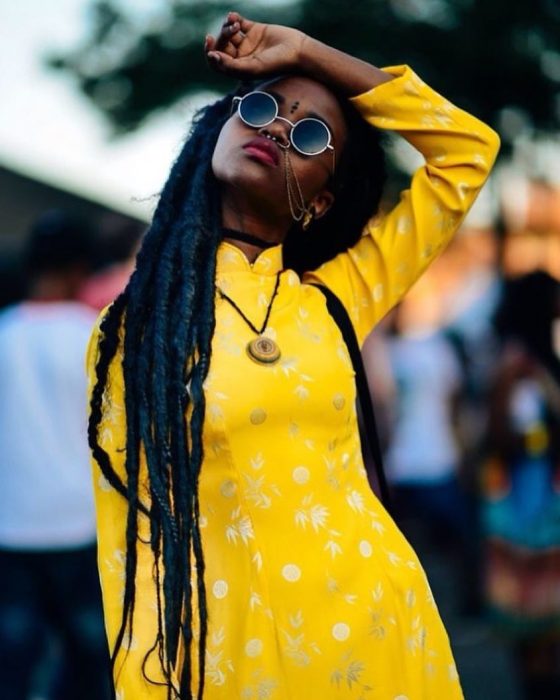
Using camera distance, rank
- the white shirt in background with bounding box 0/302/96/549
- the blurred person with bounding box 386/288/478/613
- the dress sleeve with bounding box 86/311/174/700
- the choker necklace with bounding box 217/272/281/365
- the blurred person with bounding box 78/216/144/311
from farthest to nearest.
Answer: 1. the blurred person with bounding box 386/288/478/613
2. the blurred person with bounding box 78/216/144/311
3. the white shirt in background with bounding box 0/302/96/549
4. the choker necklace with bounding box 217/272/281/365
5. the dress sleeve with bounding box 86/311/174/700

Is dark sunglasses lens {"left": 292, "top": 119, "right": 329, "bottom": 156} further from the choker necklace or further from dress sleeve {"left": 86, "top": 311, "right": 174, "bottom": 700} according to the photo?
dress sleeve {"left": 86, "top": 311, "right": 174, "bottom": 700}

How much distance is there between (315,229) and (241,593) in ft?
2.94

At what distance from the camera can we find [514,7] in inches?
733

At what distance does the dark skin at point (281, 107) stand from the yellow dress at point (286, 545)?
122 mm

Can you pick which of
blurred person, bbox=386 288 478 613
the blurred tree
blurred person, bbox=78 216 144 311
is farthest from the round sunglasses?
the blurred tree

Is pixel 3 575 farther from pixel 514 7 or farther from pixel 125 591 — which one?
pixel 514 7

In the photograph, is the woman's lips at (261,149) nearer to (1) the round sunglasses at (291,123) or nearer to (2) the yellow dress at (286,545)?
(1) the round sunglasses at (291,123)

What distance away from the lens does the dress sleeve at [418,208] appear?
302 cm

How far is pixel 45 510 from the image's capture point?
16.0 ft

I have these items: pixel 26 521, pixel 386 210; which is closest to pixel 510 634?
pixel 26 521

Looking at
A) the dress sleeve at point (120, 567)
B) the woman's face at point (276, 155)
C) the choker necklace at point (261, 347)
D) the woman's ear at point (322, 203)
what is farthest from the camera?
the woman's ear at point (322, 203)

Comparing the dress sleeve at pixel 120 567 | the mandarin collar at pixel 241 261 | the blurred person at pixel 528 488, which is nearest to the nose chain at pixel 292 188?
the mandarin collar at pixel 241 261

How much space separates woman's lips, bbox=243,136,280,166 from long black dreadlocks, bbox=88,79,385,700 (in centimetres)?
16

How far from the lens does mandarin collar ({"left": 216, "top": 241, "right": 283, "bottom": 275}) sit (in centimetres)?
285
